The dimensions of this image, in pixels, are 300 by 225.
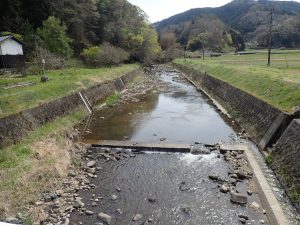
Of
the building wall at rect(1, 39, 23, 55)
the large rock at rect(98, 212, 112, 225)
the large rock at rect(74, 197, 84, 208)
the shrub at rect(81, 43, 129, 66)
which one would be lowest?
the large rock at rect(98, 212, 112, 225)

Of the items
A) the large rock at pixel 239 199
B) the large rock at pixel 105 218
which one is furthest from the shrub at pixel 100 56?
the large rock at pixel 239 199

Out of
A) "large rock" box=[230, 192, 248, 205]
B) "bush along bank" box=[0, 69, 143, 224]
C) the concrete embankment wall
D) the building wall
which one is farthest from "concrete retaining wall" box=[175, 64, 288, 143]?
the building wall

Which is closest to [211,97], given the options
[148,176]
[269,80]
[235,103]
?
[235,103]

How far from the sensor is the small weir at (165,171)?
9.12 meters

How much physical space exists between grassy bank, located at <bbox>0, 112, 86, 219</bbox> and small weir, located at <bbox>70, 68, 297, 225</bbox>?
1464 mm

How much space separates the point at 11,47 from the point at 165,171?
26468 millimetres

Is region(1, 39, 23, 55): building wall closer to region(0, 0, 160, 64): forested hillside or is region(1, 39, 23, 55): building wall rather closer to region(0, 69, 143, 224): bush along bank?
region(0, 0, 160, 64): forested hillside

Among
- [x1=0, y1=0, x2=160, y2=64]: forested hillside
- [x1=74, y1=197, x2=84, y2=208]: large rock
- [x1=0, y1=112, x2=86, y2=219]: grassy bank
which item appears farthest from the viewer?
[x1=0, y1=0, x2=160, y2=64]: forested hillside

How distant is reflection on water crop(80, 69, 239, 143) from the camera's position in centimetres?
1705

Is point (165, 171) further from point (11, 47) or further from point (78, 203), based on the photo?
point (11, 47)

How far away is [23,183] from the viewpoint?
995 centimetres

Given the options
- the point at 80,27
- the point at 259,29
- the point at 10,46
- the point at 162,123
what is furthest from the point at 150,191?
the point at 259,29

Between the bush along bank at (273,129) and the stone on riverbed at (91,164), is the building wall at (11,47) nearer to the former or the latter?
the stone on riverbed at (91,164)

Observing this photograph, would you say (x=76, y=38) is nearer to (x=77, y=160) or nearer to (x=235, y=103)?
(x=235, y=103)
